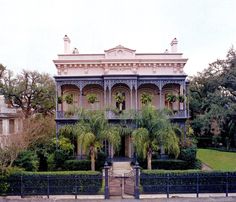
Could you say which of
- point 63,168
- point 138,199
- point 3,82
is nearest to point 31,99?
point 3,82

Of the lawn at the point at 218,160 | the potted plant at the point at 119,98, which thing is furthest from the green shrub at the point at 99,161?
the lawn at the point at 218,160

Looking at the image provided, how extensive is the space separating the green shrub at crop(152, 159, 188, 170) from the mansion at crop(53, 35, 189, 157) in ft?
12.1

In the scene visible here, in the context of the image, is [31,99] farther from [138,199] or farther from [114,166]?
[138,199]

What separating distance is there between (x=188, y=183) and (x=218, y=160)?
428 inches

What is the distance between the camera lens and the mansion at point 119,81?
2717cm

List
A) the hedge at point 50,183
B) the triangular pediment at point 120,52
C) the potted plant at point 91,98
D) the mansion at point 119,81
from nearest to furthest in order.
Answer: the hedge at point 50,183
the potted plant at point 91,98
the mansion at point 119,81
the triangular pediment at point 120,52

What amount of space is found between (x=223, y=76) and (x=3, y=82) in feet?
85.7

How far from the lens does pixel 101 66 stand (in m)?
28.3

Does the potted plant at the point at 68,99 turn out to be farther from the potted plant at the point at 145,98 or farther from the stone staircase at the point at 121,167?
the stone staircase at the point at 121,167

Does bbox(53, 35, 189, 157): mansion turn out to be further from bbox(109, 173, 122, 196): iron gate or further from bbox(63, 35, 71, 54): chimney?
bbox(109, 173, 122, 196): iron gate

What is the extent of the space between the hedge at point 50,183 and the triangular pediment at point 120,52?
13.5 m

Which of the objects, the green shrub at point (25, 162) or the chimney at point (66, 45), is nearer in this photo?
the green shrub at point (25, 162)

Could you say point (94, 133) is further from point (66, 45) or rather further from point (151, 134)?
point (66, 45)

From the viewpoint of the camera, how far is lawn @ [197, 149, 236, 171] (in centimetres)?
2438
